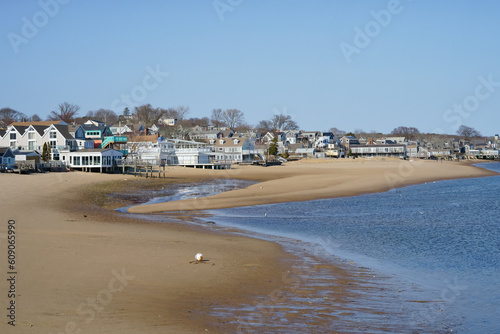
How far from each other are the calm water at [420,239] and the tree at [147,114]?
130m

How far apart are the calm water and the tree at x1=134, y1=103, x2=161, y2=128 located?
12954 centimetres

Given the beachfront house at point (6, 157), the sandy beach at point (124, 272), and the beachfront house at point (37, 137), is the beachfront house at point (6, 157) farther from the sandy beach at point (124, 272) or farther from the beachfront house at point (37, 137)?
the sandy beach at point (124, 272)

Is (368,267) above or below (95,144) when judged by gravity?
below

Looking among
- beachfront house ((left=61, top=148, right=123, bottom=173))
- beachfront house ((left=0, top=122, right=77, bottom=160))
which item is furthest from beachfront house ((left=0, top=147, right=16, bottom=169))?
beachfront house ((left=0, top=122, right=77, bottom=160))

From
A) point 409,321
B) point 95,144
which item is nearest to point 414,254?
point 409,321

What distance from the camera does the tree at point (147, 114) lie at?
166m

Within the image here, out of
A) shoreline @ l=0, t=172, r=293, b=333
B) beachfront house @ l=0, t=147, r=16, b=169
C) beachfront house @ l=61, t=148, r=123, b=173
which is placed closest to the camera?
shoreline @ l=0, t=172, r=293, b=333

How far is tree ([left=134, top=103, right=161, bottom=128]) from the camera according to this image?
16600cm

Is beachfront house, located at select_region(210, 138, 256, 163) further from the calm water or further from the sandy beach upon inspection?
the sandy beach

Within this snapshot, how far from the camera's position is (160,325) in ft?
35.1

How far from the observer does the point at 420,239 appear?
24266 mm

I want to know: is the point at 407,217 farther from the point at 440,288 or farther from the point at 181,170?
the point at 181,170

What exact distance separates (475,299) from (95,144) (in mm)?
72635

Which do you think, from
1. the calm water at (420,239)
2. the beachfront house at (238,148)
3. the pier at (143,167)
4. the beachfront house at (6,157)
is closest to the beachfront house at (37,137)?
the pier at (143,167)
